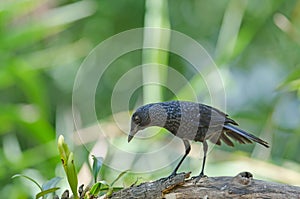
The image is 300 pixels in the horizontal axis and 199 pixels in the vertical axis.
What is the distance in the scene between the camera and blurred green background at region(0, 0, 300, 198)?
1.63 m

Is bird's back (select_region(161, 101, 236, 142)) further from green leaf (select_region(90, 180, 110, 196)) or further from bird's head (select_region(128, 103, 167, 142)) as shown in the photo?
green leaf (select_region(90, 180, 110, 196))

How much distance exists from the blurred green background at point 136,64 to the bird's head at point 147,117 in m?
0.41

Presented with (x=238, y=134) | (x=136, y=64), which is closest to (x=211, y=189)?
(x=238, y=134)

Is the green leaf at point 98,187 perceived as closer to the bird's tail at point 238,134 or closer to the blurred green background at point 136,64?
the bird's tail at point 238,134

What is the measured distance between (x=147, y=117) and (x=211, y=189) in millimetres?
130

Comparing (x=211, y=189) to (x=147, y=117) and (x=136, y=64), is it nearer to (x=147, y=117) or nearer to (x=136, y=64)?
→ (x=147, y=117)

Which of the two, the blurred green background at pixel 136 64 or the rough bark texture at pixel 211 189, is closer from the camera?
the rough bark texture at pixel 211 189

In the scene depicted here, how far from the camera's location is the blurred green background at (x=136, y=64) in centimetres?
163

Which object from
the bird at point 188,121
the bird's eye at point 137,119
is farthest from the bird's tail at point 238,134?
the bird's eye at point 137,119

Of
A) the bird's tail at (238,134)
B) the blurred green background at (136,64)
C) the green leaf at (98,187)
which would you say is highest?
the blurred green background at (136,64)

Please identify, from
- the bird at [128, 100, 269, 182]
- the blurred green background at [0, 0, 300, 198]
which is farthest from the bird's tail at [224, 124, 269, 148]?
the blurred green background at [0, 0, 300, 198]

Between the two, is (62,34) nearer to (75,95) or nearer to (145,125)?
(75,95)

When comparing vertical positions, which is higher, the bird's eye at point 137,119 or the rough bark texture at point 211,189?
the bird's eye at point 137,119

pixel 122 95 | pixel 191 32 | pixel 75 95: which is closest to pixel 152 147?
pixel 122 95
